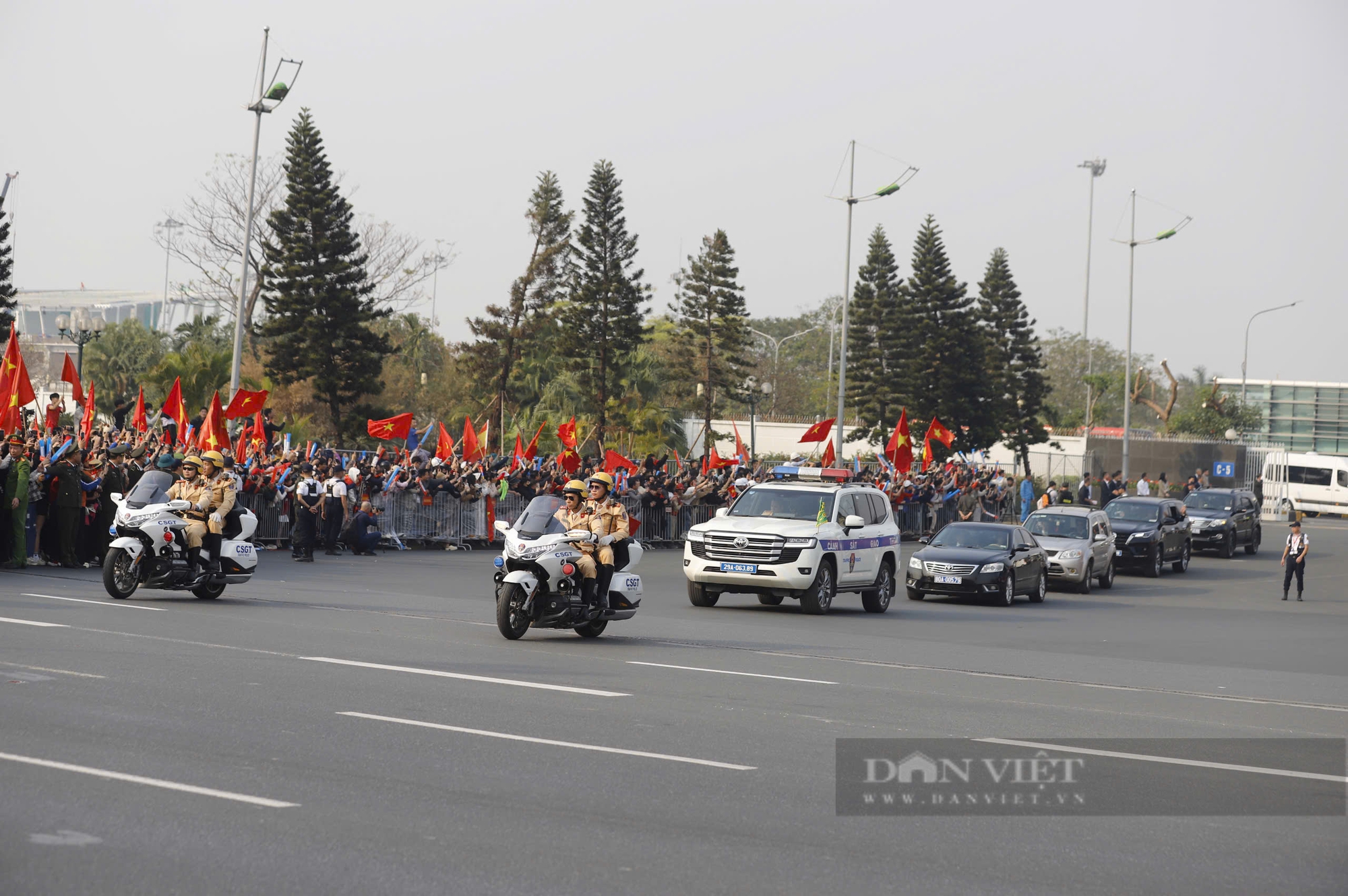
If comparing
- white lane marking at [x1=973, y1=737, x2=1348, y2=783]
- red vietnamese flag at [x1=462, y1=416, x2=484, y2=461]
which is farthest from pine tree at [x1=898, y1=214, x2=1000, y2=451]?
white lane marking at [x1=973, y1=737, x2=1348, y2=783]

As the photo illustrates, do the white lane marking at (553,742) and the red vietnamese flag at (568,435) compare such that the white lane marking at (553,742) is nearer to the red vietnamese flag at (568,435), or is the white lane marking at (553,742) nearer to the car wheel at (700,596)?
the car wheel at (700,596)

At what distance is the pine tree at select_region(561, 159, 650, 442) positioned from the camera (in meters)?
60.2

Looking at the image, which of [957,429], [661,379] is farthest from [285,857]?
[957,429]

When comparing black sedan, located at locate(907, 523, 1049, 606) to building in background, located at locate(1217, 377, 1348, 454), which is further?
building in background, located at locate(1217, 377, 1348, 454)

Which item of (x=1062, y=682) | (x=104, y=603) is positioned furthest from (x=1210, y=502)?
(x=104, y=603)

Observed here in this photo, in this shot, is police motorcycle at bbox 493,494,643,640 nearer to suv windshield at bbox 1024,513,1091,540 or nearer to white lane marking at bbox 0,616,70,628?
white lane marking at bbox 0,616,70,628

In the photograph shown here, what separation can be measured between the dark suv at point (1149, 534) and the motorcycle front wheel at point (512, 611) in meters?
20.0

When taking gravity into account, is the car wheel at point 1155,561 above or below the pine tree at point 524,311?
below

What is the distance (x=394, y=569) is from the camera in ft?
79.9

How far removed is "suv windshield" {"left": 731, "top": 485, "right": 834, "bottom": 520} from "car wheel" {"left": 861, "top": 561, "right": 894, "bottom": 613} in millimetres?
1664

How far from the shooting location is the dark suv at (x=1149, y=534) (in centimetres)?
3262

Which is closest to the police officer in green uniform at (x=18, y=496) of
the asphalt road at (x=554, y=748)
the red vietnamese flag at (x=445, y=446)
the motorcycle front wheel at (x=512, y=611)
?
the asphalt road at (x=554, y=748)

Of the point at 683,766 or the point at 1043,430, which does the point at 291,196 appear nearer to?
the point at 1043,430

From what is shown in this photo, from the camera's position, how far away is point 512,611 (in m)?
14.4
